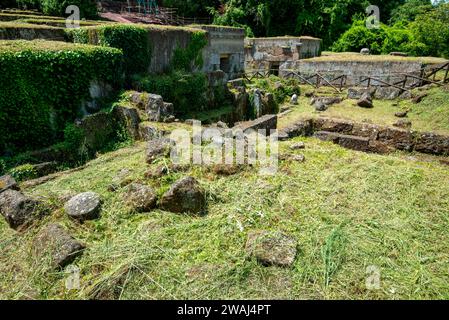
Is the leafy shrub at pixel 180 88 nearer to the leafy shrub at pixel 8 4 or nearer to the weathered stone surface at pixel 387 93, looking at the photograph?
the weathered stone surface at pixel 387 93

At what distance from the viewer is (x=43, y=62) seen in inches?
325

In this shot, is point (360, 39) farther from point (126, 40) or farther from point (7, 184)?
point (7, 184)

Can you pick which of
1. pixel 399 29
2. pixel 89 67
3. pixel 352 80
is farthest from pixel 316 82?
pixel 89 67

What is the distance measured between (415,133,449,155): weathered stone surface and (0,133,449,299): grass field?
3304 mm

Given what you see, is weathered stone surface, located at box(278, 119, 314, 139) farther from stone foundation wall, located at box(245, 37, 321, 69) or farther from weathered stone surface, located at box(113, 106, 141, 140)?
stone foundation wall, located at box(245, 37, 321, 69)

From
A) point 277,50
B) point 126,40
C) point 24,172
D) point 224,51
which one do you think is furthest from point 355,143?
point 277,50

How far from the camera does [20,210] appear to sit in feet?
15.4

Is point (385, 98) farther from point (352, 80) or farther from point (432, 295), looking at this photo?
point (432, 295)

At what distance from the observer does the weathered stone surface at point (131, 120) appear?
930 centimetres

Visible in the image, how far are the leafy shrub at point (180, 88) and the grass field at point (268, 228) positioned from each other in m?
6.38

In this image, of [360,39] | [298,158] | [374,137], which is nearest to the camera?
[298,158]

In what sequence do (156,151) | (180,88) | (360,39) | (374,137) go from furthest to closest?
1. (360,39)
2. (180,88)
3. (374,137)
4. (156,151)

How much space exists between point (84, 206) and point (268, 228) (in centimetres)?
262

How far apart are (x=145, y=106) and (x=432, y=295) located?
8.32 metres
